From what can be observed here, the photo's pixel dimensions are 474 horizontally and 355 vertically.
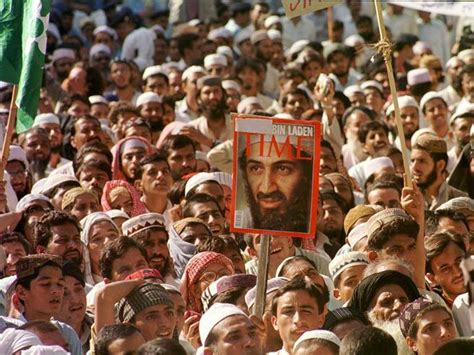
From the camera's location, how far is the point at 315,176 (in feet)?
33.0

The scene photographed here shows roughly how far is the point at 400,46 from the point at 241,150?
1326 centimetres

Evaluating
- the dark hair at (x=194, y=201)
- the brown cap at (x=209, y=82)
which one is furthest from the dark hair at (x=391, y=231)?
the brown cap at (x=209, y=82)

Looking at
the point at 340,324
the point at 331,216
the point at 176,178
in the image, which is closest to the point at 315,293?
the point at 340,324

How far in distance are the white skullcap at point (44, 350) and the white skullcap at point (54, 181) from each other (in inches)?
195

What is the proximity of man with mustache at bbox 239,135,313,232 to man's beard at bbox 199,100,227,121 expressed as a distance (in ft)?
24.6

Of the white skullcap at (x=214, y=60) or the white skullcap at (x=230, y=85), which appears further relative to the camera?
the white skullcap at (x=214, y=60)

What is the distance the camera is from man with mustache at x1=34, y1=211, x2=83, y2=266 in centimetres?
1192

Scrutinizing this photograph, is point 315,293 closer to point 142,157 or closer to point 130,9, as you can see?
point 142,157

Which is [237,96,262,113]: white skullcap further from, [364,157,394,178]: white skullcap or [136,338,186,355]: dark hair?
[136,338,186,355]: dark hair

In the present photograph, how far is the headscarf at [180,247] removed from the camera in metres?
12.0

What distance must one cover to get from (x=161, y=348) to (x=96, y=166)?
20.3ft

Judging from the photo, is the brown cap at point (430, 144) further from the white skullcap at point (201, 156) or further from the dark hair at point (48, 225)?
the dark hair at point (48, 225)

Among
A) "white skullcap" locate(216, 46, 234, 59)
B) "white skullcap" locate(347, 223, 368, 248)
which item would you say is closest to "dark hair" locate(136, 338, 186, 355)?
"white skullcap" locate(347, 223, 368, 248)

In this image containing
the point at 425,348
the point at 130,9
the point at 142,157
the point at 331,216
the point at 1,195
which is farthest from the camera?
the point at 130,9
